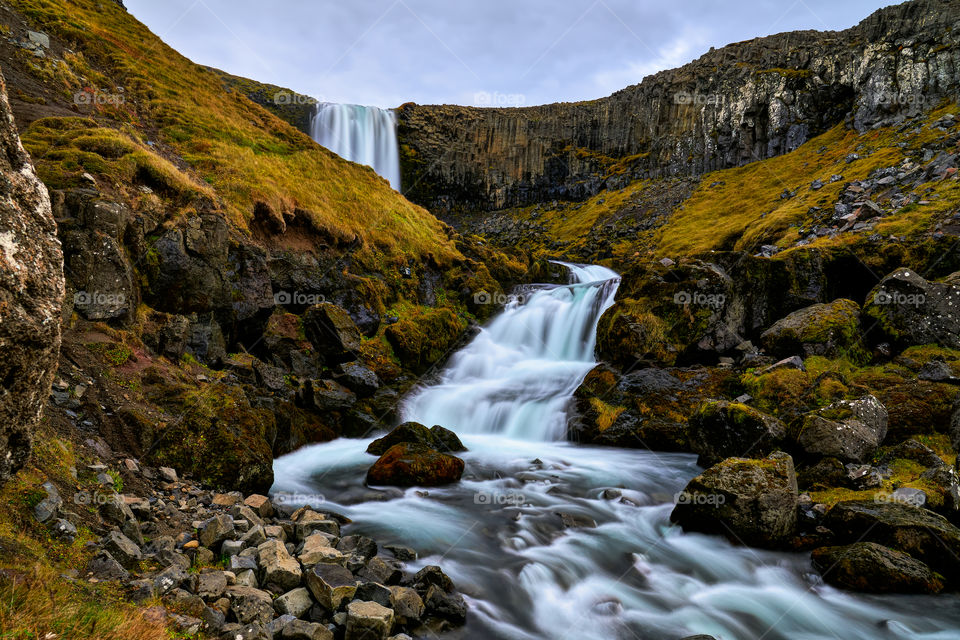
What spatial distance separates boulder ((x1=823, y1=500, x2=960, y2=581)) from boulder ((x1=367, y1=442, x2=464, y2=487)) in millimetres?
7845

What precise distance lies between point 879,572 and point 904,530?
32.0 inches

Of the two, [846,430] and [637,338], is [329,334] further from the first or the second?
[846,430]

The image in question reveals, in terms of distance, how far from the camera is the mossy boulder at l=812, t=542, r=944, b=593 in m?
7.05

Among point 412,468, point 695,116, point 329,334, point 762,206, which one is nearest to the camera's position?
point 412,468

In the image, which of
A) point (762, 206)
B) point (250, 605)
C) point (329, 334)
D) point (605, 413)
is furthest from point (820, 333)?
point (762, 206)

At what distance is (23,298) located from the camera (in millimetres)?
3633

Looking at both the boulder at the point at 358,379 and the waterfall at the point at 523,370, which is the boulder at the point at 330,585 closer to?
the boulder at the point at 358,379

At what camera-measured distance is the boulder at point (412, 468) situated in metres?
11.4

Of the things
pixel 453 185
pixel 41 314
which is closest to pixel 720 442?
pixel 41 314

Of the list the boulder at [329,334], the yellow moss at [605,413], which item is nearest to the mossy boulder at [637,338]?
the yellow moss at [605,413]

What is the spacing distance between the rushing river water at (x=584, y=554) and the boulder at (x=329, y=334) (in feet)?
10.2

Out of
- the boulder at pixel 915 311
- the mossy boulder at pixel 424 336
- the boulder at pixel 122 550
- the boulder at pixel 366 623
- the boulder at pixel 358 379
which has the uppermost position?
the boulder at pixel 915 311

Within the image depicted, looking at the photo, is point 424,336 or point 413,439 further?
point 424,336

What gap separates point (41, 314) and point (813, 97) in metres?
77.3
